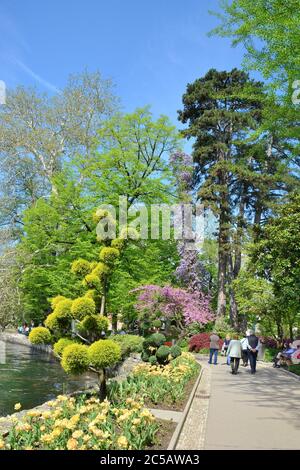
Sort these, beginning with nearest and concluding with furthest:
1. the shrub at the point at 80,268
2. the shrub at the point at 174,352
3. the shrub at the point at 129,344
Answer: the shrub at the point at 80,268 → the shrub at the point at 174,352 → the shrub at the point at 129,344

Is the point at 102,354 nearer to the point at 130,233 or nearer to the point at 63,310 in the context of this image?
the point at 63,310

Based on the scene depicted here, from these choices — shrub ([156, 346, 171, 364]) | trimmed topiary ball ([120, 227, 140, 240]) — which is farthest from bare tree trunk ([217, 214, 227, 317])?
trimmed topiary ball ([120, 227, 140, 240])

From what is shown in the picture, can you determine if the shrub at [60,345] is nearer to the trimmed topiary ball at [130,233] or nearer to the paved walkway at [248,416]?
the trimmed topiary ball at [130,233]

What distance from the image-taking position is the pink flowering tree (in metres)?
24.1

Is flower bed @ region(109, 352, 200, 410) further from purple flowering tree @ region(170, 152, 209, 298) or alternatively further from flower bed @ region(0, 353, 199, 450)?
purple flowering tree @ region(170, 152, 209, 298)

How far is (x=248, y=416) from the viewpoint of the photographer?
28.7 feet

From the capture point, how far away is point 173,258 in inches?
1340

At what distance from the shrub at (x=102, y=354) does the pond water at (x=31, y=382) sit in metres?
4.89

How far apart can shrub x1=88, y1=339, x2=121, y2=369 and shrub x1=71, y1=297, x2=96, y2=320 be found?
2.19ft

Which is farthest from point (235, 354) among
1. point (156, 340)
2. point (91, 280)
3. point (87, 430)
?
point (87, 430)

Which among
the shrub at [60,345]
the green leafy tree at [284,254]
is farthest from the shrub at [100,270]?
the green leafy tree at [284,254]

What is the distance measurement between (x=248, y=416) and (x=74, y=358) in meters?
3.70

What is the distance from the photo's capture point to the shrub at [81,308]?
8.71 metres

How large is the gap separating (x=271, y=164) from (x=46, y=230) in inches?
687
